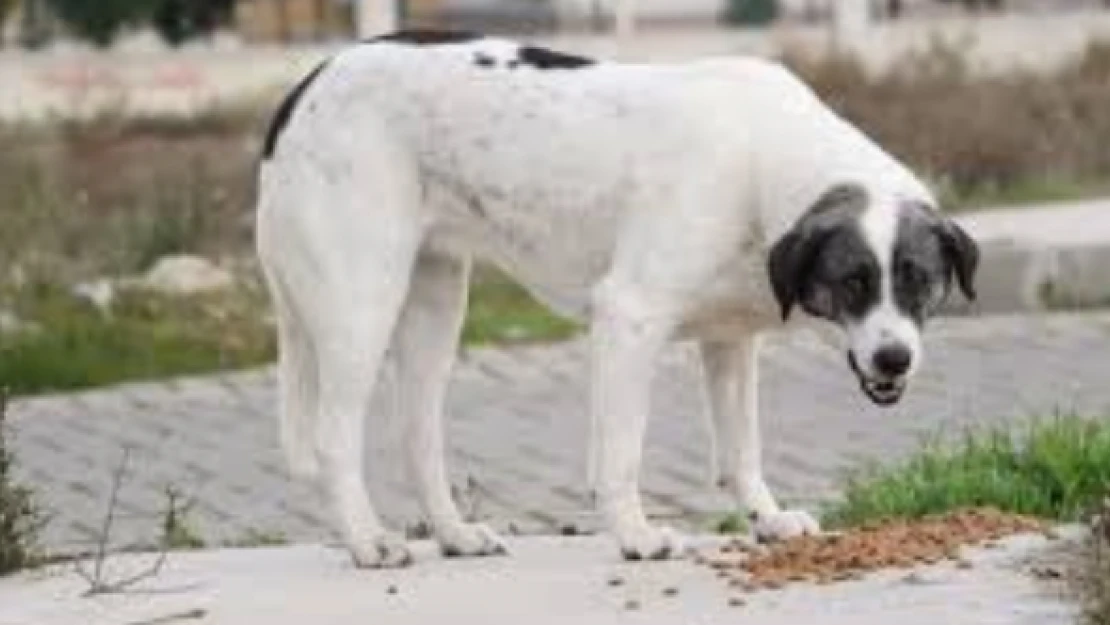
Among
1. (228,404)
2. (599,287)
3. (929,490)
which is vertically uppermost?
(599,287)

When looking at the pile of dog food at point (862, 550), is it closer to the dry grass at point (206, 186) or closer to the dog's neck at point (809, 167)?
the dog's neck at point (809, 167)

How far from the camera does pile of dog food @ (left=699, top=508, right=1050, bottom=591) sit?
27.5 ft

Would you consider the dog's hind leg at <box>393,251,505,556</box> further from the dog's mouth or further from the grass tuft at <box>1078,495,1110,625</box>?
the grass tuft at <box>1078,495,1110,625</box>

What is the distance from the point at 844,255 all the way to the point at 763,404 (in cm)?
658

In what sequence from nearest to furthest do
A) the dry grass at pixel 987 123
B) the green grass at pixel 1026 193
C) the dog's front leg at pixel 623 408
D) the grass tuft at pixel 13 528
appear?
the dog's front leg at pixel 623 408 < the grass tuft at pixel 13 528 < the green grass at pixel 1026 193 < the dry grass at pixel 987 123

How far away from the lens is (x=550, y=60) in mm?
9203

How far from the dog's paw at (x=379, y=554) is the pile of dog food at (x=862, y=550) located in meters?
0.88

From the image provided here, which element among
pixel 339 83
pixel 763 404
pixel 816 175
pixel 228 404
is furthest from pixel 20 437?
pixel 816 175

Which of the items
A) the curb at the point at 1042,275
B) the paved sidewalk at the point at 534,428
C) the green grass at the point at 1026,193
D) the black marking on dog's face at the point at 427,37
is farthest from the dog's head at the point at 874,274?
the green grass at the point at 1026,193

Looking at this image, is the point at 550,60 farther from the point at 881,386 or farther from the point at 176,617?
the point at 176,617

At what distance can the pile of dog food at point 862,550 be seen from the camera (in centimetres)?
838

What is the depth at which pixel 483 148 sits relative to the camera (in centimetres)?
905

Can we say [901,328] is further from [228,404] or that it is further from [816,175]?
[228,404]

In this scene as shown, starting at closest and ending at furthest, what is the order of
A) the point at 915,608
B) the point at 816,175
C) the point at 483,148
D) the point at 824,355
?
1. the point at 915,608
2. the point at 816,175
3. the point at 483,148
4. the point at 824,355
